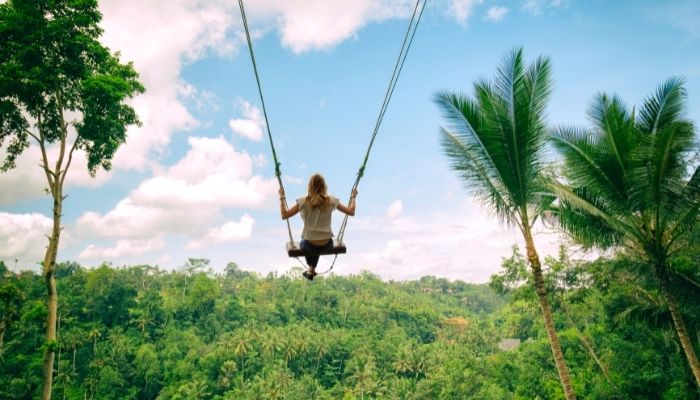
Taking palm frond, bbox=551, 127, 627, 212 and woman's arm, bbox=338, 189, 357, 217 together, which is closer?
woman's arm, bbox=338, 189, 357, 217

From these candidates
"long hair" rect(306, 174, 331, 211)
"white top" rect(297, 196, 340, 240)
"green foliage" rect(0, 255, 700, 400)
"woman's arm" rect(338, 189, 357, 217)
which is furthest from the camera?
"green foliage" rect(0, 255, 700, 400)

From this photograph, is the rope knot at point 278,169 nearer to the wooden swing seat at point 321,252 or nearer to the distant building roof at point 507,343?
the wooden swing seat at point 321,252

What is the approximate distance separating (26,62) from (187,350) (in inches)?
1791

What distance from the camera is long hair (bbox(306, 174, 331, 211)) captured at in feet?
13.5

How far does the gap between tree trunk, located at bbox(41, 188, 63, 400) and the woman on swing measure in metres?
5.20

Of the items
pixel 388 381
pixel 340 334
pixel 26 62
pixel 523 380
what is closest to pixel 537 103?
pixel 26 62

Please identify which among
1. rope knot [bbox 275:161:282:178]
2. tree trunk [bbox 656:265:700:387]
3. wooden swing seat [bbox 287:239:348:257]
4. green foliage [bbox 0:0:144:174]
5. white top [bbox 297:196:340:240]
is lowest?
tree trunk [bbox 656:265:700:387]

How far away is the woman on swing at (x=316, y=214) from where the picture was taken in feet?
13.6

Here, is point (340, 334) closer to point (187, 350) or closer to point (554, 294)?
point (187, 350)

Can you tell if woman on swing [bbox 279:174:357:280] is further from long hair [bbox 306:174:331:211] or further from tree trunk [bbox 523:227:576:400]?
tree trunk [bbox 523:227:576:400]

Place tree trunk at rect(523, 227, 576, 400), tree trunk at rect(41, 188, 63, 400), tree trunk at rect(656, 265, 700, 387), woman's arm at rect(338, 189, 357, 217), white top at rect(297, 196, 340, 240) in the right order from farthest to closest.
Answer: tree trunk at rect(41, 188, 63, 400)
tree trunk at rect(656, 265, 700, 387)
tree trunk at rect(523, 227, 576, 400)
woman's arm at rect(338, 189, 357, 217)
white top at rect(297, 196, 340, 240)

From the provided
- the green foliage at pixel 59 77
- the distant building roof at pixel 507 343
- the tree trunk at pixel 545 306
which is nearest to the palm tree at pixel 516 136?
the tree trunk at pixel 545 306

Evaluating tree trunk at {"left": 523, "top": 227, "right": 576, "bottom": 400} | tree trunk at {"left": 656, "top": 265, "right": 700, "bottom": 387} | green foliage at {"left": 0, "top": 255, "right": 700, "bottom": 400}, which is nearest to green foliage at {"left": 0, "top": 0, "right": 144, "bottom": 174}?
green foliage at {"left": 0, "top": 255, "right": 700, "bottom": 400}

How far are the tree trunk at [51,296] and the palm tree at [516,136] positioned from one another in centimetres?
680
